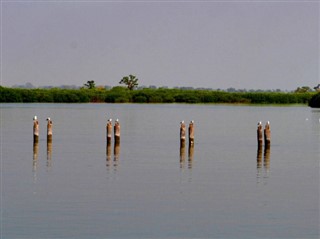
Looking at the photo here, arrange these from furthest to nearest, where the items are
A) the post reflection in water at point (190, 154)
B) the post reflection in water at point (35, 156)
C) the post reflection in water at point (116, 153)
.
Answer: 1. the post reflection in water at point (116, 153)
2. the post reflection in water at point (190, 154)
3. the post reflection in water at point (35, 156)

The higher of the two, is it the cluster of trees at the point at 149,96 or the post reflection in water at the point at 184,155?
the cluster of trees at the point at 149,96

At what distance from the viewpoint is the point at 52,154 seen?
36.5 m

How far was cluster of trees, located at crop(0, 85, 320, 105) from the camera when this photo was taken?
420ft

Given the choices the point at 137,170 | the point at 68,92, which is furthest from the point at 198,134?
the point at 68,92

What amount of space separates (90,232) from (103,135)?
103 feet

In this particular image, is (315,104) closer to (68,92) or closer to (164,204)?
(68,92)

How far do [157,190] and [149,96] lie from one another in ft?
354

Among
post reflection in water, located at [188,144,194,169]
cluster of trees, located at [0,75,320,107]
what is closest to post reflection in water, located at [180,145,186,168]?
post reflection in water, located at [188,144,194,169]

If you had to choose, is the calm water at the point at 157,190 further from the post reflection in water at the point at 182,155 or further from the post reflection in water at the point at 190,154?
the post reflection in water at the point at 190,154

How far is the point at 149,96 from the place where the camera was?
133 meters

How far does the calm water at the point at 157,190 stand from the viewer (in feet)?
65.0

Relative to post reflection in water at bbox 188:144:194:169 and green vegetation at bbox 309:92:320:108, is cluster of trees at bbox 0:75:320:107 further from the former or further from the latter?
post reflection in water at bbox 188:144:194:169

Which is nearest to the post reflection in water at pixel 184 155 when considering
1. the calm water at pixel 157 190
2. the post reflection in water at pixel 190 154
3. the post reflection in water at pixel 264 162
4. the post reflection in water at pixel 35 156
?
the post reflection in water at pixel 190 154

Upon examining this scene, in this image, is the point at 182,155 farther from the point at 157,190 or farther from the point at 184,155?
the point at 157,190
